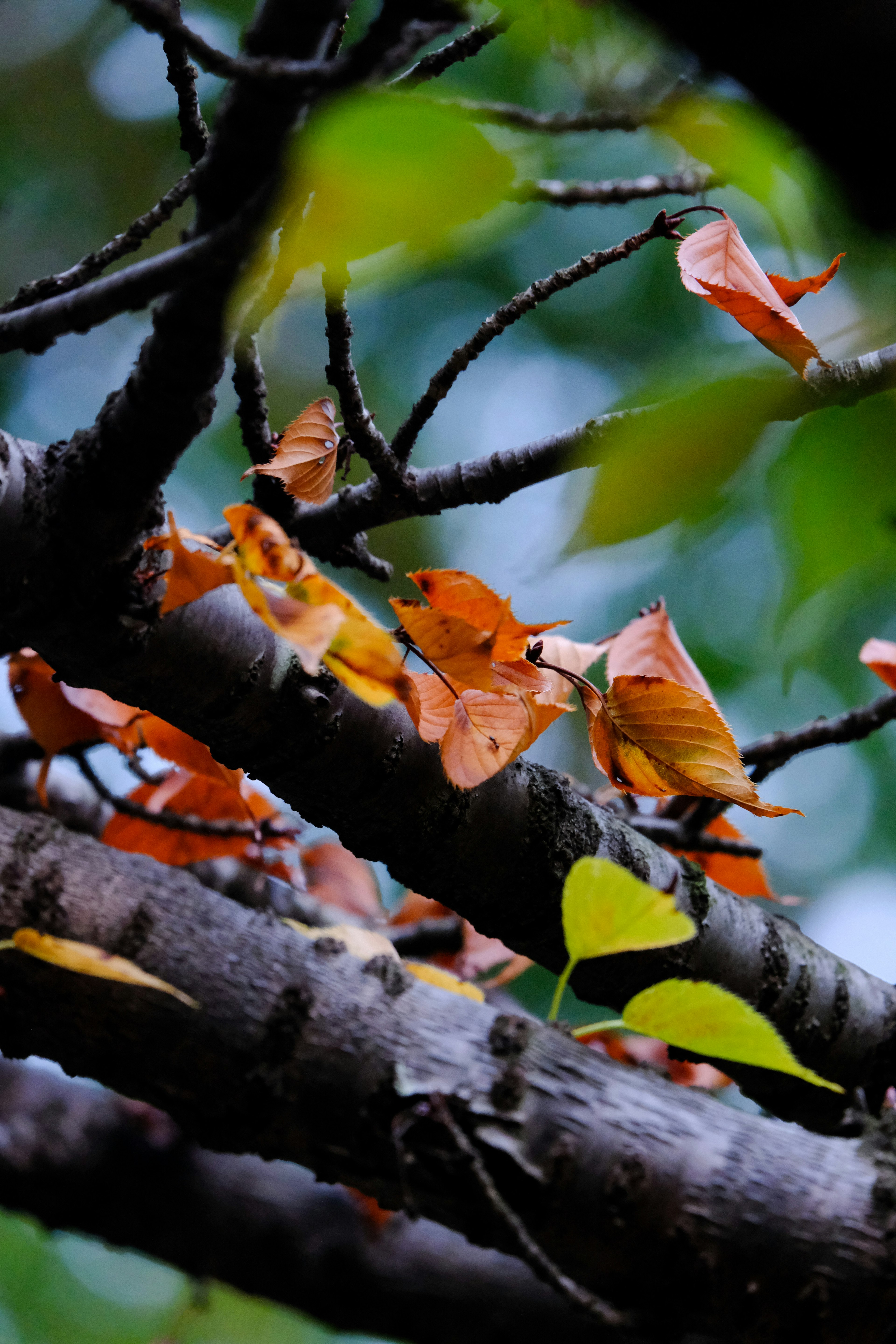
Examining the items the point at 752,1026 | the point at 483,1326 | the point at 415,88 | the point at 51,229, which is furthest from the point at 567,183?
the point at 51,229

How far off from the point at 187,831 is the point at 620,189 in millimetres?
612

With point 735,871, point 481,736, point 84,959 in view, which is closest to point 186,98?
point 481,736

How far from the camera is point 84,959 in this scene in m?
0.47

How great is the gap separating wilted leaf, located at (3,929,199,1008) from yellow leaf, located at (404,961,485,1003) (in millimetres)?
177

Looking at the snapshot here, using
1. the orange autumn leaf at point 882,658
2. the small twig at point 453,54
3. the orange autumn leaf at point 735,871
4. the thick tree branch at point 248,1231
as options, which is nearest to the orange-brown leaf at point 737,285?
the small twig at point 453,54

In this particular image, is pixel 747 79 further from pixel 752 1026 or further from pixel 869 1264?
pixel 869 1264

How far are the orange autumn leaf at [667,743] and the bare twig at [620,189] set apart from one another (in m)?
0.20

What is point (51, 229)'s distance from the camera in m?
2.29

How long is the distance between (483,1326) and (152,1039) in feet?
1.56

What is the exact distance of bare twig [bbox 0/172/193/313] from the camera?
0.38m

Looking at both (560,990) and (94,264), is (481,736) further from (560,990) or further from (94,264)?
(94,264)

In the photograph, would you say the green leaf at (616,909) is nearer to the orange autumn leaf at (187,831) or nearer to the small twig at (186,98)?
the small twig at (186,98)

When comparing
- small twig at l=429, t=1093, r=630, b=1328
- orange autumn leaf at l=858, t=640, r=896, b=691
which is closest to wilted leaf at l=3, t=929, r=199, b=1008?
small twig at l=429, t=1093, r=630, b=1328

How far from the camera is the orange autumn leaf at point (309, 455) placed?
0.46 meters
